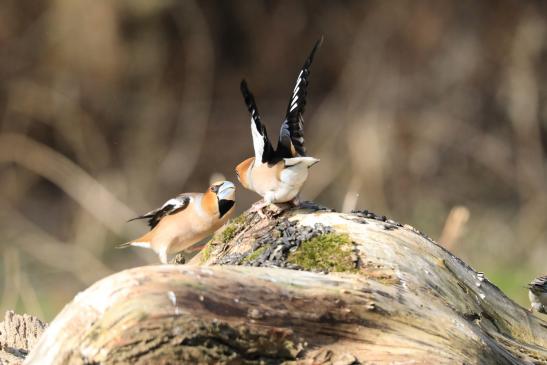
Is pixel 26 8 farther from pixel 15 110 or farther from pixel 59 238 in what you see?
pixel 59 238

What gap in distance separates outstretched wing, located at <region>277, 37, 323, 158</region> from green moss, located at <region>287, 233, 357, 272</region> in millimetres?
631

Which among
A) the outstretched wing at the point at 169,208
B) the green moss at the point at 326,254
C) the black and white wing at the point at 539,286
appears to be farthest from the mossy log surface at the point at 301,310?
the black and white wing at the point at 539,286

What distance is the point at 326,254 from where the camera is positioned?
3826 mm

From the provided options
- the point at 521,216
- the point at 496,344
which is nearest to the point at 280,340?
the point at 496,344

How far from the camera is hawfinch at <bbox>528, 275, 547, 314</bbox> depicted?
16.6 feet

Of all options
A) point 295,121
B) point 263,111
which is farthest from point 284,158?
point 263,111

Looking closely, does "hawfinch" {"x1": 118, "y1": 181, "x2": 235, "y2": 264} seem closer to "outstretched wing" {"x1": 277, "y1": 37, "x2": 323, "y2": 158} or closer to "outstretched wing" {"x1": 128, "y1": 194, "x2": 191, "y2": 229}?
"outstretched wing" {"x1": 128, "y1": 194, "x2": 191, "y2": 229}

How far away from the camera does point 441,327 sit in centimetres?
346

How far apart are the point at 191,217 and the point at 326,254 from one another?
39.2 inches

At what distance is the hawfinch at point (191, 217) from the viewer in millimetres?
4637

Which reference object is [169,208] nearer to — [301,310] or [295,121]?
[295,121]

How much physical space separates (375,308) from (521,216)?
702 cm

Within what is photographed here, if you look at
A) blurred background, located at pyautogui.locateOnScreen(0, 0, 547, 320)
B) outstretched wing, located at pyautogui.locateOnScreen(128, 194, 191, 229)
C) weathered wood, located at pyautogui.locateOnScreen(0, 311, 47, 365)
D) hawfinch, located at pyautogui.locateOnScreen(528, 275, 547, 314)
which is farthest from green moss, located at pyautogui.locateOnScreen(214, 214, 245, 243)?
blurred background, located at pyautogui.locateOnScreen(0, 0, 547, 320)

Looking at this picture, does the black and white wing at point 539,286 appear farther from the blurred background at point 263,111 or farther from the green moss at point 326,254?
the blurred background at point 263,111
